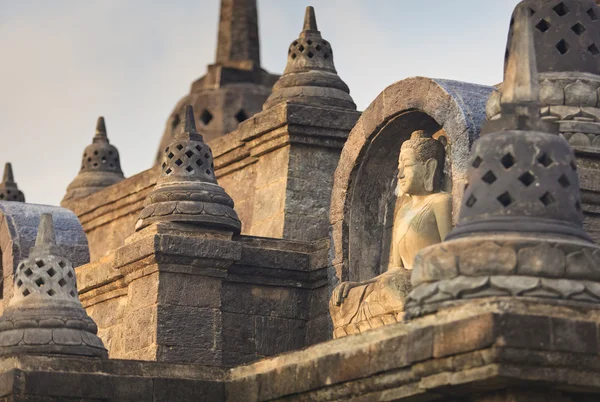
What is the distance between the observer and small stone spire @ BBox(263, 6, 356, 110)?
20281 millimetres

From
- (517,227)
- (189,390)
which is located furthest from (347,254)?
(517,227)

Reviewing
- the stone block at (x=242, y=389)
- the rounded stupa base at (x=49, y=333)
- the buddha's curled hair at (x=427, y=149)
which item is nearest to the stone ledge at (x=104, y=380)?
the stone block at (x=242, y=389)

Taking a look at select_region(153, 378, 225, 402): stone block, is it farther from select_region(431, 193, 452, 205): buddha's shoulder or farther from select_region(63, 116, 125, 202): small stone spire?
select_region(63, 116, 125, 202): small stone spire

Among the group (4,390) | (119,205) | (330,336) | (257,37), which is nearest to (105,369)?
(4,390)

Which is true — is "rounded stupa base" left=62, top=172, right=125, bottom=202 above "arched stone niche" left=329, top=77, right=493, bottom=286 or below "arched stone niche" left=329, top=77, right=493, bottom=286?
above

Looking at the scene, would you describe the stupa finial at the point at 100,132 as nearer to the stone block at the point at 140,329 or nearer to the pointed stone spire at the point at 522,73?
the stone block at the point at 140,329

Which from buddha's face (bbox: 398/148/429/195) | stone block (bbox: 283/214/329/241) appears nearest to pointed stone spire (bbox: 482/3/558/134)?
buddha's face (bbox: 398/148/429/195)

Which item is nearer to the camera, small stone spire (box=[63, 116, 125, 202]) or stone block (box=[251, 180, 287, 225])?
stone block (box=[251, 180, 287, 225])

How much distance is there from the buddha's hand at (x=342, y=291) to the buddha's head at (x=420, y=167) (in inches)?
35.6

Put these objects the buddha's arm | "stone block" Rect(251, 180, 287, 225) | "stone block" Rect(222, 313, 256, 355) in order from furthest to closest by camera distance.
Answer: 1. "stone block" Rect(251, 180, 287, 225)
2. "stone block" Rect(222, 313, 256, 355)
3. the buddha's arm

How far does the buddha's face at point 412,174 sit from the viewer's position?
629 inches

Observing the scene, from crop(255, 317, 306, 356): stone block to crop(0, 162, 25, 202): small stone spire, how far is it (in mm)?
8886

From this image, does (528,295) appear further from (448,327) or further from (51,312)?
(51,312)

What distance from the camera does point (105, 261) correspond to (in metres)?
18.9
